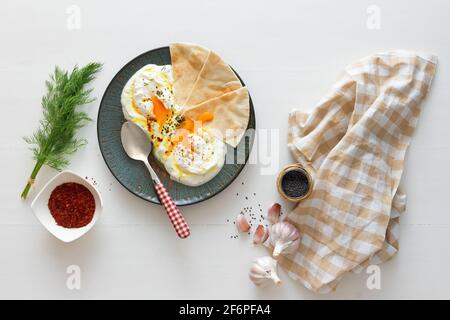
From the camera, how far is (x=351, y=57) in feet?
6.00

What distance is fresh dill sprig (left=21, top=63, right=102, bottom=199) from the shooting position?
1776 millimetres

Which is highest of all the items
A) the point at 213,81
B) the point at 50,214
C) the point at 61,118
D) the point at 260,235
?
the point at 213,81

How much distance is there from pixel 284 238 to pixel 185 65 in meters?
0.70

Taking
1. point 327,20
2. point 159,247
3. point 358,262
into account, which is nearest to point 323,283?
point 358,262

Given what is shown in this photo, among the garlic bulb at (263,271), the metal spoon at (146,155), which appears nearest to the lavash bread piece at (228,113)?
the metal spoon at (146,155)

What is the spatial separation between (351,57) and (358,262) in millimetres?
736

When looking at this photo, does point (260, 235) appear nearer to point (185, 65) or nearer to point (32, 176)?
point (185, 65)

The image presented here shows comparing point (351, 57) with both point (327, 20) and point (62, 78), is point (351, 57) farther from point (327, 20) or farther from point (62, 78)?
point (62, 78)

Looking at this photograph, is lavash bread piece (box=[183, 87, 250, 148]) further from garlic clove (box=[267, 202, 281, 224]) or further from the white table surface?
garlic clove (box=[267, 202, 281, 224])

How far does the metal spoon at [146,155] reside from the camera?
171 cm

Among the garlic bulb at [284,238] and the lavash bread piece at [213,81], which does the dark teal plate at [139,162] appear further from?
the garlic bulb at [284,238]

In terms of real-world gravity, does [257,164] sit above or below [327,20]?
below

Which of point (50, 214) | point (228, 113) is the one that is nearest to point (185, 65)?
point (228, 113)

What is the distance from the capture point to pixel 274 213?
1786 millimetres
